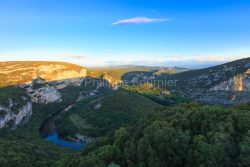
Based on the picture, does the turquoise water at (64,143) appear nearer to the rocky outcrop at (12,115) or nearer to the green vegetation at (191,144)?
the rocky outcrop at (12,115)

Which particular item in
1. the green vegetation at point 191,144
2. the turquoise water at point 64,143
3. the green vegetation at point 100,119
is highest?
the green vegetation at point 191,144

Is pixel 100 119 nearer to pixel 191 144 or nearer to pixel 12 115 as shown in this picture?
pixel 12 115

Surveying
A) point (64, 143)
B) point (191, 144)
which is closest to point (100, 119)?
point (64, 143)

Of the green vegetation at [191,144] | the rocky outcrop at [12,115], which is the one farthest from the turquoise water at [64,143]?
the green vegetation at [191,144]

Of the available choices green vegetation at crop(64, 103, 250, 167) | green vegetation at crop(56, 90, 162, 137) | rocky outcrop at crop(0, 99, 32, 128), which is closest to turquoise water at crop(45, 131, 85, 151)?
green vegetation at crop(56, 90, 162, 137)

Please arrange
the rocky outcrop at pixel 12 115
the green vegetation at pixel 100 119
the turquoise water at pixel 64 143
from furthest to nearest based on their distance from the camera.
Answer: the rocky outcrop at pixel 12 115 → the green vegetation at pixel 100 119 → the turquoise water at pixel 64 143

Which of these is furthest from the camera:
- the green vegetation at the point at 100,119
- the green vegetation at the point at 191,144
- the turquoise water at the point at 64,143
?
the green vegetation at the point at 100,119
